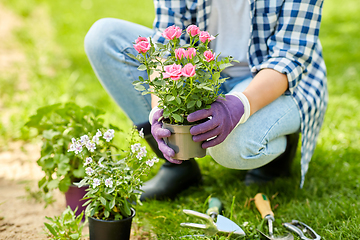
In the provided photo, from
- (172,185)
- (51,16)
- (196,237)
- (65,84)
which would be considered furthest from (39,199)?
(51,16)

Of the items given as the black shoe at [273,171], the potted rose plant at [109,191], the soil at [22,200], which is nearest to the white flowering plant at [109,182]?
the potted rose plant at [109,191]

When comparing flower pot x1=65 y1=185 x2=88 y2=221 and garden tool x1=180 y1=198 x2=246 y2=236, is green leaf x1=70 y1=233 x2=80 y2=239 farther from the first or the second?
garden tool x1=180 y1=198 x2=246 y2=236

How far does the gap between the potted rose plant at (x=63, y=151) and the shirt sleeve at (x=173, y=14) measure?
0.48 metres

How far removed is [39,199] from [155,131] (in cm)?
82

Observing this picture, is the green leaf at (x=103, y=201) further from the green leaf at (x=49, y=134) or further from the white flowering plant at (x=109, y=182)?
the green leaf at (x=49, y=134)

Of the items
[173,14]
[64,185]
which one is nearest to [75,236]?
[64,185]

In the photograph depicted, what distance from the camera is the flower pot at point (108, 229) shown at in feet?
3.88

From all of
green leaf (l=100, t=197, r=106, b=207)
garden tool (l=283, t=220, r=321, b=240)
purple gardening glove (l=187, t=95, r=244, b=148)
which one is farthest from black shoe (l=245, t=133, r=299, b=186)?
green leaf (l=100, t=197, r=106, b=207)

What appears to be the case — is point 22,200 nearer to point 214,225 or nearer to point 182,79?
point 214,225

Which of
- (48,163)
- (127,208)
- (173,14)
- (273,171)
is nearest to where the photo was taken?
(127,208)

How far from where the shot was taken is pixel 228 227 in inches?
51.2

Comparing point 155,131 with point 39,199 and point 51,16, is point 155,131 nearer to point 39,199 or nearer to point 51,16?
point 39,199

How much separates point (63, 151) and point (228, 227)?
0.78m

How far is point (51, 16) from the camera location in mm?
5551
